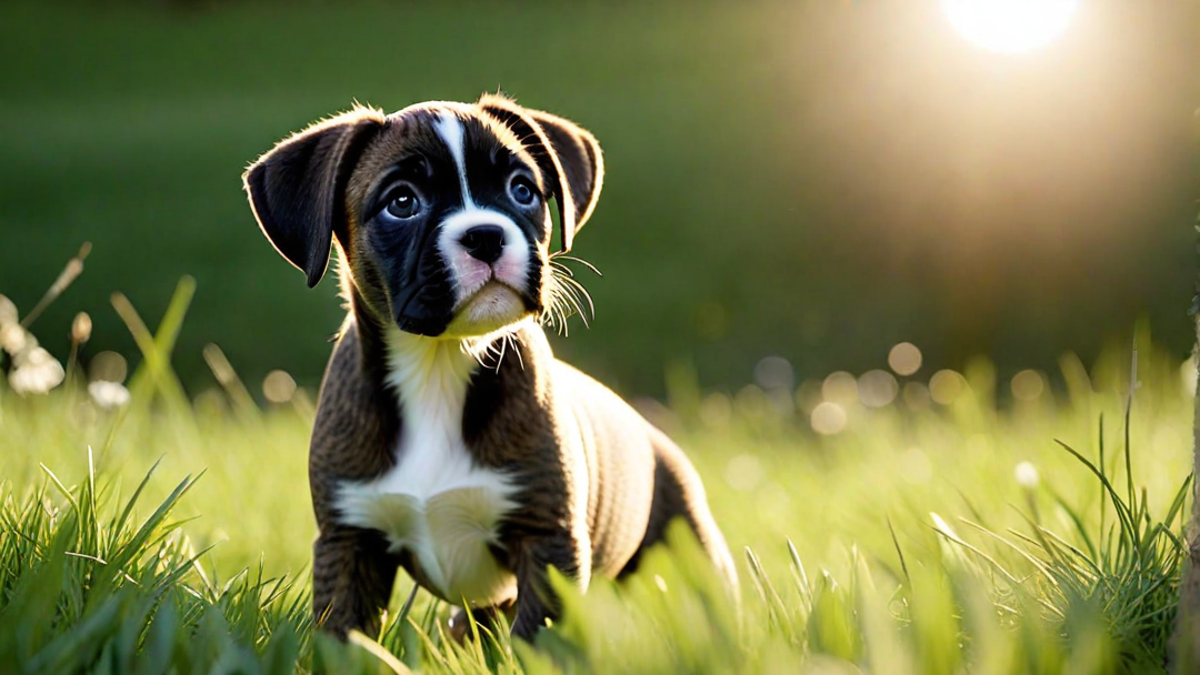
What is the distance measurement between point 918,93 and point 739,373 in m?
4.76

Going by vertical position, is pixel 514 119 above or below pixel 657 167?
above

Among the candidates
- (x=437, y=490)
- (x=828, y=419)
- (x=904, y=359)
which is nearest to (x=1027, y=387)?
(x=828, y=419)

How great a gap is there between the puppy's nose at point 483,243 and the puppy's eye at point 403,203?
0.27 metres

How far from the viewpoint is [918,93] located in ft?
40.9

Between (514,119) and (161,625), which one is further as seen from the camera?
(514,119)

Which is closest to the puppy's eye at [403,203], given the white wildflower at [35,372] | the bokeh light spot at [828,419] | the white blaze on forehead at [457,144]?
Answer: the white blaze on forehead at [457,144]

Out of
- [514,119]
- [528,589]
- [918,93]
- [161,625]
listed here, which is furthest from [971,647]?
[918,93]

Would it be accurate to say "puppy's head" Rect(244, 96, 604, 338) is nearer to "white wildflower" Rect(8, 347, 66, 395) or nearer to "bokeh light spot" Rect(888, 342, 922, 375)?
"white wildflower" Rect(8, 347, 66, 395)

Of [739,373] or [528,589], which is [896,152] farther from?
[528,589]

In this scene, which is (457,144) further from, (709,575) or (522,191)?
(709,575)

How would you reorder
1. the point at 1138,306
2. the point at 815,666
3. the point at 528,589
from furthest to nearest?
the point at 1138,306 < the point at 528,589 < the point at 815,666

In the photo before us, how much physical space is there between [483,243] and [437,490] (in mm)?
681

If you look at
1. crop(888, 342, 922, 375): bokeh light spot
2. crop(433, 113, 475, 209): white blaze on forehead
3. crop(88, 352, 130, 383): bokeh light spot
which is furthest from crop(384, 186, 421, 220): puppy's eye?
crop(888, 342, 922, 375): bokeh light spot

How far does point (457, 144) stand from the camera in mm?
3436
